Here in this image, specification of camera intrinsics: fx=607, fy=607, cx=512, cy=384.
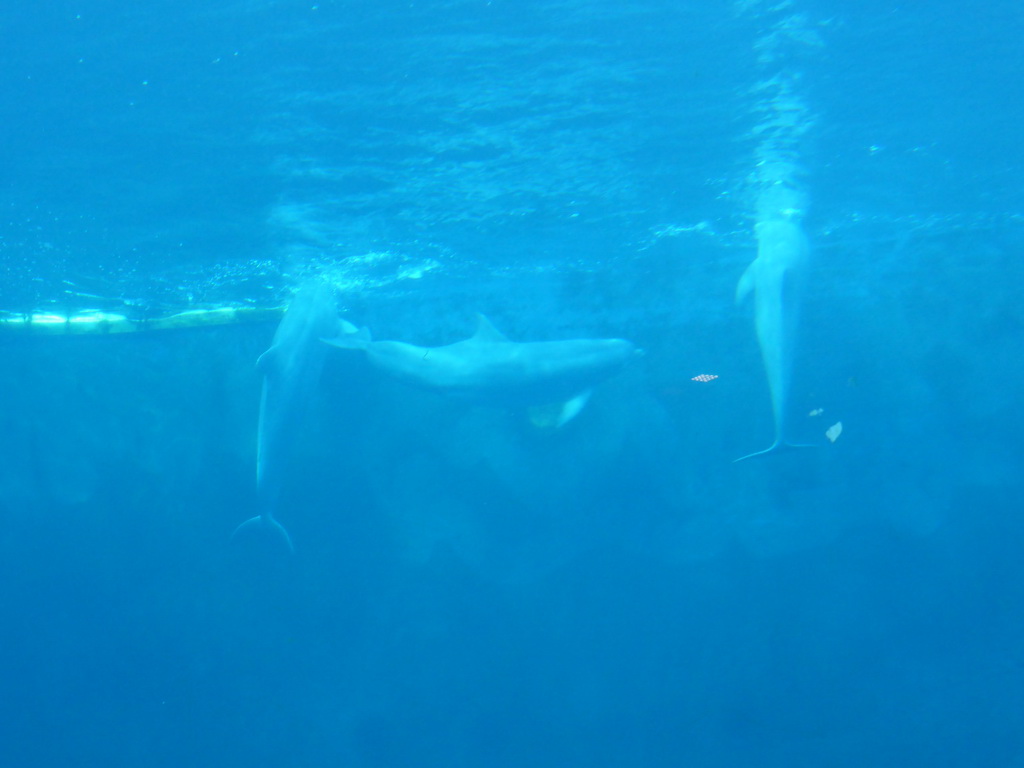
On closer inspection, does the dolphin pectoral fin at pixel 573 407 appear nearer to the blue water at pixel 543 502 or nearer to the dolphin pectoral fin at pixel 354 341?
the dolphin pectoral fin at pixel 354 341

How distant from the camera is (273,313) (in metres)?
16.3

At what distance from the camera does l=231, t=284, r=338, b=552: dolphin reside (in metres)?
10.2

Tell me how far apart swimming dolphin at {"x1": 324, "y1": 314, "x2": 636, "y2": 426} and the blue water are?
122 inches

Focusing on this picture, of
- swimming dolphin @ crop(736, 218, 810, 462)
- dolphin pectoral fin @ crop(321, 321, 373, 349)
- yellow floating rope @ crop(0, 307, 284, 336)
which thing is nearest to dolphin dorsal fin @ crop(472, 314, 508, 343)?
dolphin pectoral fin @ crop(321, 321, 373, 349)

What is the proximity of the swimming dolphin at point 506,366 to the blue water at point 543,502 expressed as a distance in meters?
3.11

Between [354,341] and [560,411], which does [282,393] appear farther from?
[560,411]

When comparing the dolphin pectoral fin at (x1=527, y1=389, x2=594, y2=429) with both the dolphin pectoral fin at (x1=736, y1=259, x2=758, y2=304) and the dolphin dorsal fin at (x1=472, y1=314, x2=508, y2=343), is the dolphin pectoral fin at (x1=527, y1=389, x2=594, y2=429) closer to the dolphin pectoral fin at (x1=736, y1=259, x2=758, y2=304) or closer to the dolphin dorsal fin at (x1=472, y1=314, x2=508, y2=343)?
the dolphin dorsal fin at (x1=472, y1=314, x2=508, y2=343)

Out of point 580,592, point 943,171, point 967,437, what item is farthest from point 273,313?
point 967,437

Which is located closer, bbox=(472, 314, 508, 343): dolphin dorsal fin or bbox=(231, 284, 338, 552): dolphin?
bbox=(472, 314, 508, 343): dolphin dorsal fin

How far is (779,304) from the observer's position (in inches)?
396

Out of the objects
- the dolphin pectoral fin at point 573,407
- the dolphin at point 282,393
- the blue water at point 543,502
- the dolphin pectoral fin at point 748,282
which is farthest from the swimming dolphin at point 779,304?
the dolphin at point 282,393

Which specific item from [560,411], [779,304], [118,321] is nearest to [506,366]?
[560,411]

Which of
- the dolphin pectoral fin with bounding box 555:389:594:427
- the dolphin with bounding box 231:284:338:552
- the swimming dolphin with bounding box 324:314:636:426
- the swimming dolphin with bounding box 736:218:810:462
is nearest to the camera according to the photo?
the swimming dolphin with bounding box 324:314:636:426

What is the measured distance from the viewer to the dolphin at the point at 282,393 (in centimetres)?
1022
